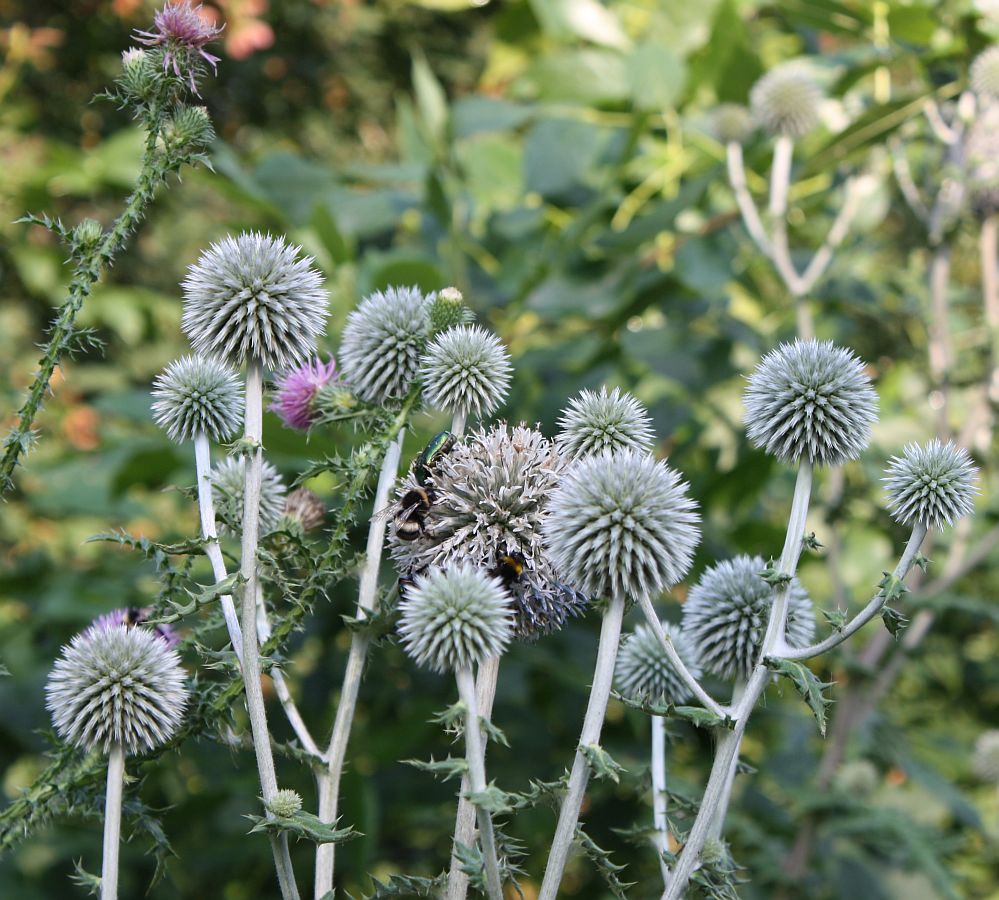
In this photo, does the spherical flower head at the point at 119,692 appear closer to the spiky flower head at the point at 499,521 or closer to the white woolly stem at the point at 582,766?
the spiky flower head at the point at 499,521

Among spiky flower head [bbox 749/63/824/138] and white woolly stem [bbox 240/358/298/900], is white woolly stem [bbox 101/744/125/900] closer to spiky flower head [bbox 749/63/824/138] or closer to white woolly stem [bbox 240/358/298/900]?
white woolly stem [bbox 240/358/298/900]

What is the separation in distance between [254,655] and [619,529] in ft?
1.71

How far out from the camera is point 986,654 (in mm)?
5855

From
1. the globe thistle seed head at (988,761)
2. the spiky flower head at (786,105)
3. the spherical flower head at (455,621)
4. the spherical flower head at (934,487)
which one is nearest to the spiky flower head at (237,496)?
the spherical flower head at (455,621)

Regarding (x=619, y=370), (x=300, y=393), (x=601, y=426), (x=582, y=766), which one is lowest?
(x=582, y=766)

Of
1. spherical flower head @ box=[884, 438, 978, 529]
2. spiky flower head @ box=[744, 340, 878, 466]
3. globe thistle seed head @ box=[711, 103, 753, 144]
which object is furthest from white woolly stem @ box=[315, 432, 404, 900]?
globe thistle seed head @ box=[711, 103, 753, 144]

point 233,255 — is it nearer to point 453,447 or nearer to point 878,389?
point 453,447

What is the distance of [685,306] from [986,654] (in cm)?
285

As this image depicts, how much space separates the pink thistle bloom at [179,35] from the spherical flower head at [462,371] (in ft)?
1.77

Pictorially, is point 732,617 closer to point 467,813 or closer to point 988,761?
point 467,813

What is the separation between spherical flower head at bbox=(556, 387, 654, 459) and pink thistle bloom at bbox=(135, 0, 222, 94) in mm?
767

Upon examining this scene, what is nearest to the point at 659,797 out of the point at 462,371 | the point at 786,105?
the point at 462,371

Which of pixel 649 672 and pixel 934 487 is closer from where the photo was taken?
pixel 934 487

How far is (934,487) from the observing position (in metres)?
1.74
